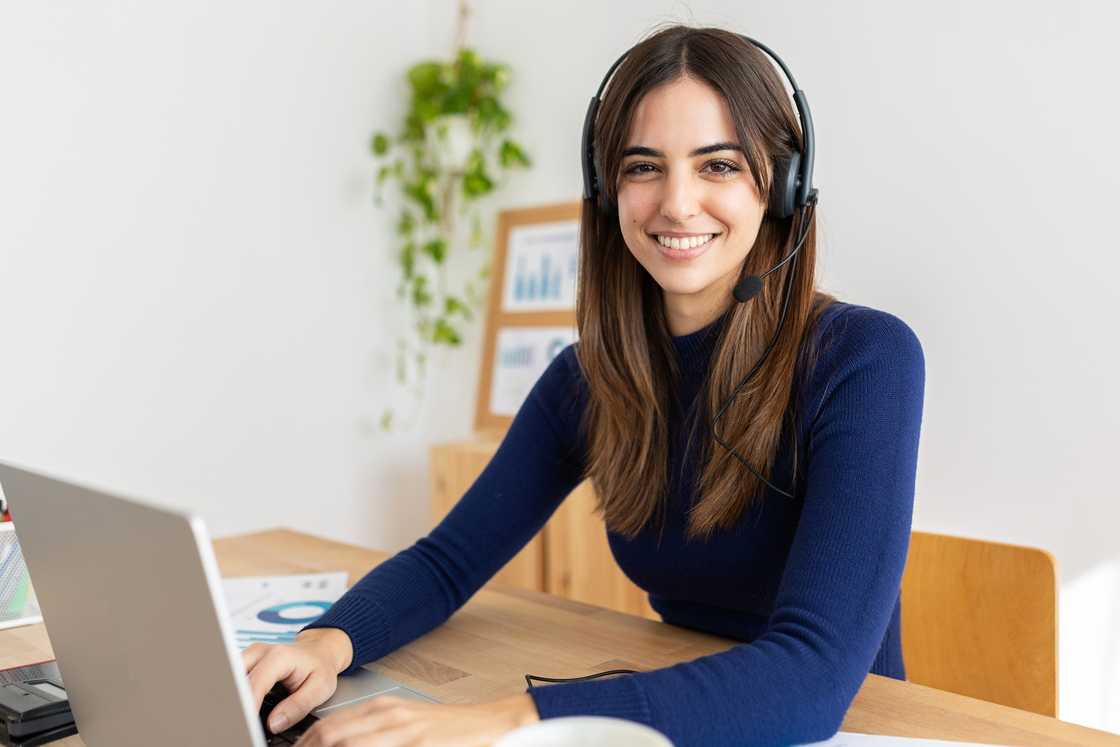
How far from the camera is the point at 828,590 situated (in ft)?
2.77

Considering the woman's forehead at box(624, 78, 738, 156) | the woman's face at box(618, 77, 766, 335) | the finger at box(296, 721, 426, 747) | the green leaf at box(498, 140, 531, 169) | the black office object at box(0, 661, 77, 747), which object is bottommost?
the black office object at box(0, 661, 77, 747)

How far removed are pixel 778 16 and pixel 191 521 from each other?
204 centimetres

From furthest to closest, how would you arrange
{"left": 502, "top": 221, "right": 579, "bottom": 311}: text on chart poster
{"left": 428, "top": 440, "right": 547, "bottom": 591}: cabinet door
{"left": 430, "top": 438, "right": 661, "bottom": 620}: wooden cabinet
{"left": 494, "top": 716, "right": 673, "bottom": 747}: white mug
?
{"left": 502, "top": 221, "right": 579, "bottom": 311}: text on chart poster, {"left": 428, "top": 440, "right": 547, "bottom": 591}: cabinet door, {"left": 430, "top": 438, "right": 661, "bottom": 620}: wooden cabinet, {"left": 494, "top": 716, "right": 673, "bottom": 747}: white mug

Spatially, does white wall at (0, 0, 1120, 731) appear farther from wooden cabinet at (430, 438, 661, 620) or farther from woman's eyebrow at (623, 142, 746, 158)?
woman's eyebrow at (623, 142, 746, 158)

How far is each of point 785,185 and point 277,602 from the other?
0.80 m

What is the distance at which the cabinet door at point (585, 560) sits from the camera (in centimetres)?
225

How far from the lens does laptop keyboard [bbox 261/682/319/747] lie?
2.67ft

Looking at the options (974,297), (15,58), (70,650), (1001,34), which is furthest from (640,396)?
(15,58)

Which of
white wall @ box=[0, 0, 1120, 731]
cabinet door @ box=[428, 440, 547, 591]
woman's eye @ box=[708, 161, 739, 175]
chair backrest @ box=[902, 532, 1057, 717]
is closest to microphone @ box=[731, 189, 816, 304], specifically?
woman's eye @ box=[708, 161, 739, 175]

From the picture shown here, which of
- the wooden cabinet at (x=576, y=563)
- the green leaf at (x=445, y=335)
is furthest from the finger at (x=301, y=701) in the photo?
the green leaf at (x=445, y=335)

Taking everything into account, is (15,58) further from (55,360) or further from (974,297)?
(974,297)

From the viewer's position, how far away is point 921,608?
1.20 m

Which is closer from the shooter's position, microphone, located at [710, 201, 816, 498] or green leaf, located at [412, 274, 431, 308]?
microphone, located at [710, 201, 816, 498]

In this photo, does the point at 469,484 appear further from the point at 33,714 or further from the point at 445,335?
the point at 33,714
